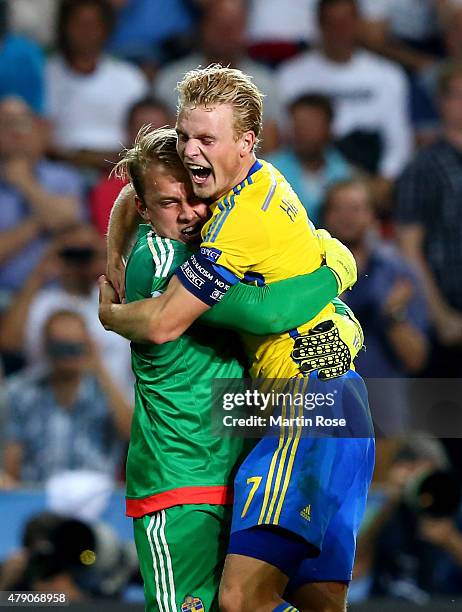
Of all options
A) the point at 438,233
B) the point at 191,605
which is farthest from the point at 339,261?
the point at 438,233

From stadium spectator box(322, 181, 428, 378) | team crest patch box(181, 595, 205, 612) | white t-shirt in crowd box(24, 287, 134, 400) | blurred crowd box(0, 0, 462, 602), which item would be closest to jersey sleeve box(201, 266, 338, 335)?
team crest patch box(181, 595, 205, 612)

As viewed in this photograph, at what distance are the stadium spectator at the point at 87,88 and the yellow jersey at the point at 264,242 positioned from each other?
3.74 meters

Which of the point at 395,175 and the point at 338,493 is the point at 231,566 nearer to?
the point at 338,493

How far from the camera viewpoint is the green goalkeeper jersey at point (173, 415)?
Answer: 3422mm

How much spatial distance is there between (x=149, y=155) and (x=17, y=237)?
138 inches

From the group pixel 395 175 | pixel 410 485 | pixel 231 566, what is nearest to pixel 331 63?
pixel 395 175

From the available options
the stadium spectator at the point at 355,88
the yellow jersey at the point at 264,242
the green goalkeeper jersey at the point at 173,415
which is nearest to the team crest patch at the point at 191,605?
the green goalkeeper jersey at the point at 173,415

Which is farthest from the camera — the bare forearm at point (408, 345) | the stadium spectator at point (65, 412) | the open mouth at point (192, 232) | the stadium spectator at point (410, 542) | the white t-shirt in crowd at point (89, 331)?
the bare forearm at point (408, 345)

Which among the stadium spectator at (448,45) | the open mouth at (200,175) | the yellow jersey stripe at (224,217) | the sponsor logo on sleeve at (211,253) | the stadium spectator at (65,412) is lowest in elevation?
the stadium spectator at (65,412)

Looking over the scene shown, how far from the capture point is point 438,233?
7.02 metres

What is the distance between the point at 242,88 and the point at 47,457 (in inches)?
139

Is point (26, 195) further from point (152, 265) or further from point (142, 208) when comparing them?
point (152, 265)

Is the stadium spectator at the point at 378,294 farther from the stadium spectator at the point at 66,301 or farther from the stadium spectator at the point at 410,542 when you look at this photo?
the stadium spectator at the point at 66,301

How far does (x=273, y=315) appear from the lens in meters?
3.32
